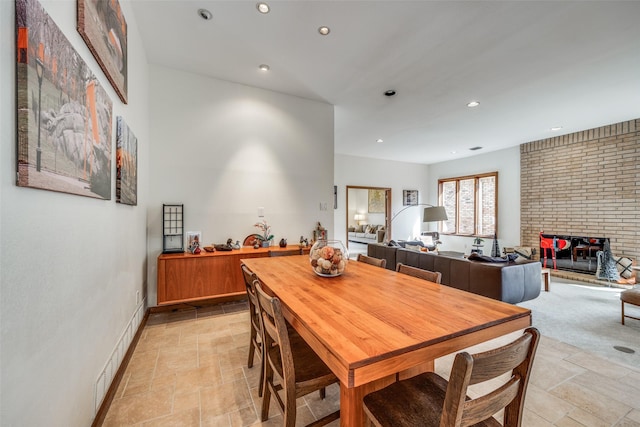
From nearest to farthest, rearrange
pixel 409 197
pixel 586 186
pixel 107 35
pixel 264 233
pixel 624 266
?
pixel 107 35 → pixel 264 233 → pixel 624 266 → pixel 586 186 → pixel 409 197

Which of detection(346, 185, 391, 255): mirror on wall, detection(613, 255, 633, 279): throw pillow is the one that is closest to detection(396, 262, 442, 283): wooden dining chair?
detection(613, 255, 633, 279): throw pillow

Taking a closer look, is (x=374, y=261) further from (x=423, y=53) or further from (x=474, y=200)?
(x=474, y=200)

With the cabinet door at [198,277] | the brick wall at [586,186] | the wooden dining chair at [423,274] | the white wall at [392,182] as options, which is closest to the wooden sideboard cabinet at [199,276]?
the cabinet door at [198,277]

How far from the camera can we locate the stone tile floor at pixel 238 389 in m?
1.56

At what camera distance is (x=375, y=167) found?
7.82 metres

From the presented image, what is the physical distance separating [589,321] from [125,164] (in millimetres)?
5002

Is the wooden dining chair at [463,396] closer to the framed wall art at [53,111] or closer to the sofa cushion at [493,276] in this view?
the framed wall art at [53,111]

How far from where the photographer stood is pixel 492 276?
3102mm

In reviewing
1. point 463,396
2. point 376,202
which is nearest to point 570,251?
point 376,202

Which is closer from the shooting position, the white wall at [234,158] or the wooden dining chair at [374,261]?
the wooden dining chair at [374,261]

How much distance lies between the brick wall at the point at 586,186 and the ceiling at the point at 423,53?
0.61 metres

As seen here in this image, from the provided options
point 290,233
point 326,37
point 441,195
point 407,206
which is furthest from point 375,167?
point 326,37

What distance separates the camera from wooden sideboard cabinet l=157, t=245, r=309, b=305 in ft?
9.16

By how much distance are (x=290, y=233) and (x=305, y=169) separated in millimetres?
1000
